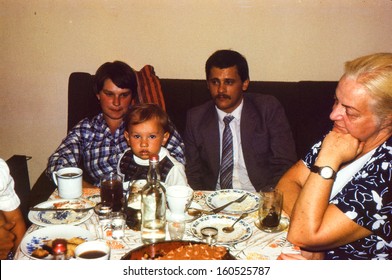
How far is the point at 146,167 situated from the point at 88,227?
656 mm

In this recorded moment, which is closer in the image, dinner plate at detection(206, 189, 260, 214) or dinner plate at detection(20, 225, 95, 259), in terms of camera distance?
dinner plate at detection(20, 225, 95, 259)

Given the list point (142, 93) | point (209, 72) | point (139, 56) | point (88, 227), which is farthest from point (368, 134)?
point (139, 56)

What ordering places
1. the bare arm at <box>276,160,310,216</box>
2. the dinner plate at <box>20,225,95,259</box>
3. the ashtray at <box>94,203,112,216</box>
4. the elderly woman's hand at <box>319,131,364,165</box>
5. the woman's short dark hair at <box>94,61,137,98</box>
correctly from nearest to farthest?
the dinner plate at <box>20,225,95,259</box>
the elderly woman's hand at <box>319,131,364,165</box>
the ashtray at <box>94,203,112,216</box>
the bare arm at <box>276,160,310,216</box>
the woman's short dark hair at <box>94,61,137,98</box>

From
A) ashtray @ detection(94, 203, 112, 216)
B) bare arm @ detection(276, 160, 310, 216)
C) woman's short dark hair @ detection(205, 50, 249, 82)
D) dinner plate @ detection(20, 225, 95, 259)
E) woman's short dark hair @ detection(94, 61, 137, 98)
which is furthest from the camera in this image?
woman's short dark hair @ detection(205, 50, 249, 82)

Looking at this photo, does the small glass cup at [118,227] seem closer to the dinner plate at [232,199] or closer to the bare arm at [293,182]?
the dinner plate at [232,199]

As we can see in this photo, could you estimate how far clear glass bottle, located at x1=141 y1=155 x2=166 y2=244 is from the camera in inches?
51.3

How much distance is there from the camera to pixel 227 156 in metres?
2.51

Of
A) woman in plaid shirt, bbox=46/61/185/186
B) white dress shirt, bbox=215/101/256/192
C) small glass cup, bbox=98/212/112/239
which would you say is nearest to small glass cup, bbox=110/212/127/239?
small glass cup, bbox=98/212/112/239

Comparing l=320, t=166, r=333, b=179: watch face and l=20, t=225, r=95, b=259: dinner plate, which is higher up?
l=320, t=166, r=333, b=179: watch face

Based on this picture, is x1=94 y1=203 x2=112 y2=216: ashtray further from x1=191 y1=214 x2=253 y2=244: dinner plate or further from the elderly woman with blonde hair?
the elderly woman with blonde hair

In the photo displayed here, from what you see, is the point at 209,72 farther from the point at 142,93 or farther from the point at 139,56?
the point at 139,56

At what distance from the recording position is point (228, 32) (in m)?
2.93

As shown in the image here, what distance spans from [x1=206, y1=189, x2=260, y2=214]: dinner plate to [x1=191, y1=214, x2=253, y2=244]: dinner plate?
0.07 meters

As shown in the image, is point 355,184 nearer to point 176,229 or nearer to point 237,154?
point 176,229
